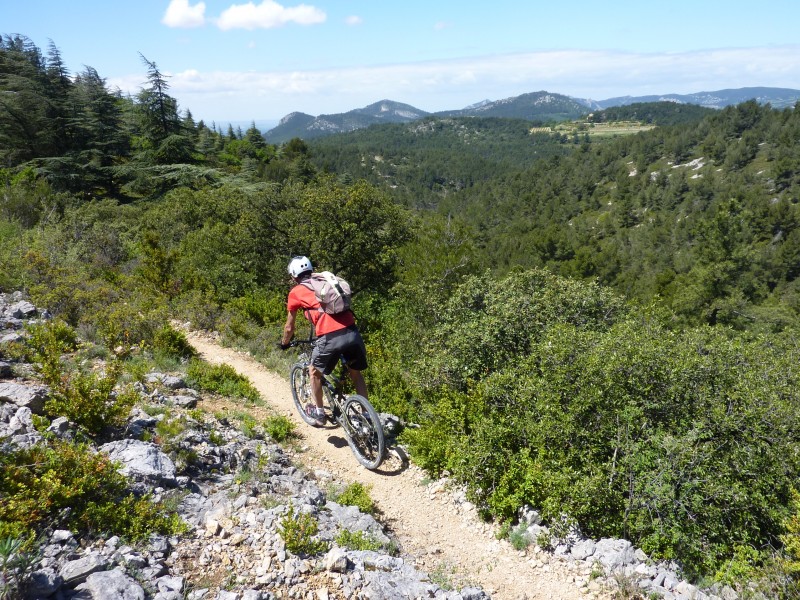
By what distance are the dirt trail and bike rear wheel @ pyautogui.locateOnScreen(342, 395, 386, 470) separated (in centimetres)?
16

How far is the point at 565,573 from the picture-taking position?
177 inches

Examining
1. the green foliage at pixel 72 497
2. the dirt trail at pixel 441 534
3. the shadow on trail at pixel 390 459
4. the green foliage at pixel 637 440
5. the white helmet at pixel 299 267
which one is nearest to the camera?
the green foliage at pixel 72 497

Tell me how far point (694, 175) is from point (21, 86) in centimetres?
12155

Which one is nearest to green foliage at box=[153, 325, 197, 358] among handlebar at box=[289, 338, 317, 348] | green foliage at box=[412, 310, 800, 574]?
handlebar at box=[289, 338, 317, 348]

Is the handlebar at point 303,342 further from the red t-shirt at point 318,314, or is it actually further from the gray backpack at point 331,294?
the gray backpack at point 331,294

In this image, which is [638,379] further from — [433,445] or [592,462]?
[433,445]

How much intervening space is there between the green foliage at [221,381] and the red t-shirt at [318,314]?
8.77 feet

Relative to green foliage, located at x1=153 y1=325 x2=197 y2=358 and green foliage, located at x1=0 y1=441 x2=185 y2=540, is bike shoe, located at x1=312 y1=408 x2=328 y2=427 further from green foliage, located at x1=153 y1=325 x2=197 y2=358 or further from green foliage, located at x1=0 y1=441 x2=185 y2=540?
green foliage, located at x1=153 y1=325 x2=197 y2=358

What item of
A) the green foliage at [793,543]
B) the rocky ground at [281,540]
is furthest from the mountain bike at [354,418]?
the green foliage at [793,543]

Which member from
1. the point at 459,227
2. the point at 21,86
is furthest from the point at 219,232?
the point at 21,86

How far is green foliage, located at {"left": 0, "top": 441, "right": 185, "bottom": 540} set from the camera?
10.5ft

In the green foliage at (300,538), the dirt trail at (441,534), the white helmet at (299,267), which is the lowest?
the dirt trail at (441,534)

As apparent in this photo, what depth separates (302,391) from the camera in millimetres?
7441

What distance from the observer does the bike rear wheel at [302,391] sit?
710 centimetres
